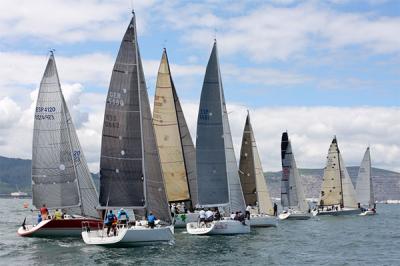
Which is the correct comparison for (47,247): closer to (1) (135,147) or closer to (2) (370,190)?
(1) (135,147)

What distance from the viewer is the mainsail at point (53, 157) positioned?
47156 millimetres

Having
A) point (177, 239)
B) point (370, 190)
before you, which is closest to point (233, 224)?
point (177, 239)

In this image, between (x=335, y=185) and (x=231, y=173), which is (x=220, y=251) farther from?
(x=335, y=185)

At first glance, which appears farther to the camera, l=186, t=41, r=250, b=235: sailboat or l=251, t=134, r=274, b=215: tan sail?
l=251, t=134, r=274, b=215: tan sail

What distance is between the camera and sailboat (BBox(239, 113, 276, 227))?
60.1m

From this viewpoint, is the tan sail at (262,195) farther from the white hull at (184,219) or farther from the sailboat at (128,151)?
the sailboat at (128,151)

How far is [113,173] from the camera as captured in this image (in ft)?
132

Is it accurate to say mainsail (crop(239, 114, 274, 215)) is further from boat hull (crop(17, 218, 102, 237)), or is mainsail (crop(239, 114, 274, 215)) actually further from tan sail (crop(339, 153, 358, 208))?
tan sail (crop(339, 153, 358, 208))

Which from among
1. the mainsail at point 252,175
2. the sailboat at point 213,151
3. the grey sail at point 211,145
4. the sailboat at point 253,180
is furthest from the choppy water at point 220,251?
the mainsail at point 252,175

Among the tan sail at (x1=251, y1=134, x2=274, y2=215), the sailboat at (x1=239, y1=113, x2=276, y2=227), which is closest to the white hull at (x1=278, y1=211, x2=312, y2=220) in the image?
the sailboat at (x1=239, y1=113, x2=276, y2=227)

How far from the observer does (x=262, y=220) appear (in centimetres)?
5716

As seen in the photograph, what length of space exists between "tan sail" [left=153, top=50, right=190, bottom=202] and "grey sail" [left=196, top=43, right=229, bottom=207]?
4.76m

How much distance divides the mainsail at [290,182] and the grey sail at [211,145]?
27.8m

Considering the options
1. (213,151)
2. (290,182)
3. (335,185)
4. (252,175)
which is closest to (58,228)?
(213,151)
